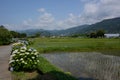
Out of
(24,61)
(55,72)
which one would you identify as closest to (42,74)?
(55,72)

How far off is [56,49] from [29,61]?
21340 millimetres

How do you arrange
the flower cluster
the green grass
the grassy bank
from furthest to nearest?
the flower cluster < the grassy bank < the green grass

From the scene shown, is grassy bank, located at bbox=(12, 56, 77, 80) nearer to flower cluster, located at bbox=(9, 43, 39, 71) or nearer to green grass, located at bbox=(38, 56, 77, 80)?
green grass, located at bbox=(38, 56, 77, 80)

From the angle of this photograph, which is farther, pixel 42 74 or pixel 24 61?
pixel 24 61

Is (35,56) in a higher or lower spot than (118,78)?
higher

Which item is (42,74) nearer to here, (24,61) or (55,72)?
(55,72)

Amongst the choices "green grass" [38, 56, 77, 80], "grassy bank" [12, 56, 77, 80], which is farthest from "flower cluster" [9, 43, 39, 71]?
"green grass" [38, 56, 77, 80]

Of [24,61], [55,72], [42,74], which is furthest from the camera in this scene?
[24,61]

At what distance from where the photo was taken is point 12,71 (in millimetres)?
14086

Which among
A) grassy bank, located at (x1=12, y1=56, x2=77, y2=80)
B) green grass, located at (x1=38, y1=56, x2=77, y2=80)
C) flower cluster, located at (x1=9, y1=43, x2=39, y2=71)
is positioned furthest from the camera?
flower cluster, located at (x1=9, y1=43, x2=39, y2=71)

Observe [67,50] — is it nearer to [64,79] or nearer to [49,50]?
[49,50]

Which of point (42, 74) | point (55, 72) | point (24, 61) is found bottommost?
point (42, 74)

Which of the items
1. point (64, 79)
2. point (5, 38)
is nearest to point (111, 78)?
point (64, 79)

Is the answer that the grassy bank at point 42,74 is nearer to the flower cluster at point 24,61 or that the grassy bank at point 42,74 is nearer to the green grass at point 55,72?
the green grass at point 55,72
